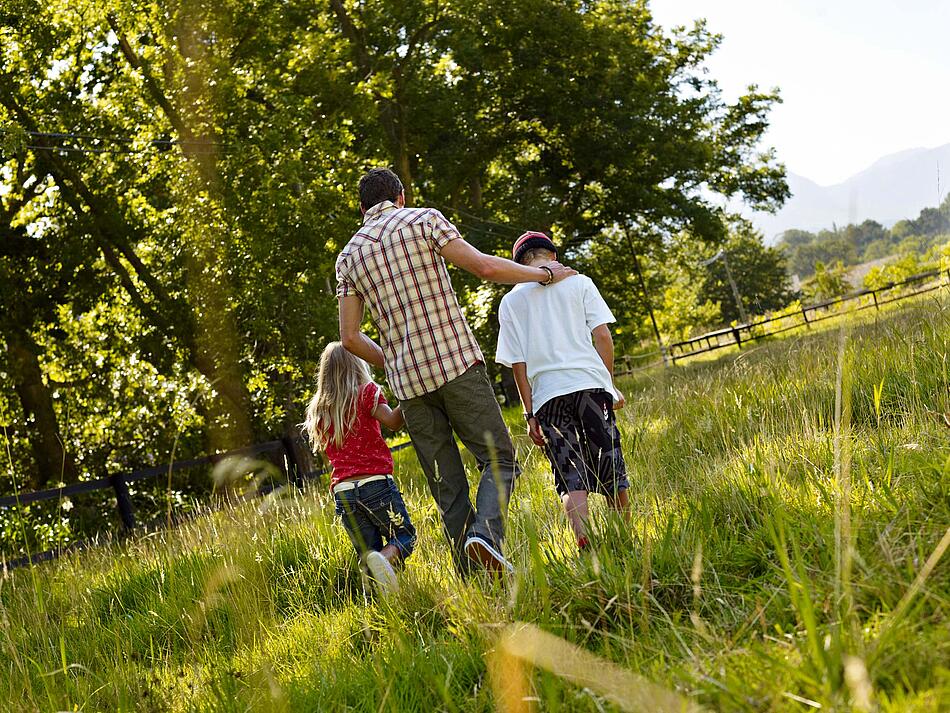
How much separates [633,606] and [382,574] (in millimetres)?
1377

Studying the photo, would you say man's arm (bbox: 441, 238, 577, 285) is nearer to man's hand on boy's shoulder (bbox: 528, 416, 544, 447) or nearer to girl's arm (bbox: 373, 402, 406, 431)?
man's hand on boy's shoulder (bbox: 528, 416, 544, 447)

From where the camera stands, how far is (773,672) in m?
2.22

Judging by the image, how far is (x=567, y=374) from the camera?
4.59m

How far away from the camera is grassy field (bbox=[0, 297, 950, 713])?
Answer: 225 centimetres

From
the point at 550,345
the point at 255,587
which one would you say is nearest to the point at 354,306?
the point at 550,345

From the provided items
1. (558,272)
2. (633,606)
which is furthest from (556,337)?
(633,606)

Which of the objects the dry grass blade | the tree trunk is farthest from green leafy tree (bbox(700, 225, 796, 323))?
the dry grass blade

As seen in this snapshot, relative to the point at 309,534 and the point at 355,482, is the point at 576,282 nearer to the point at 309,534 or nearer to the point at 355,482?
the point at 355,482

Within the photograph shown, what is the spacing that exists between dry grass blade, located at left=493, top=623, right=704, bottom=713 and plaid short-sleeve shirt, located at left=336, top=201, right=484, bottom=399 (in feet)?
5.65

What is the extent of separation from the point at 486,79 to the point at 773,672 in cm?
2363

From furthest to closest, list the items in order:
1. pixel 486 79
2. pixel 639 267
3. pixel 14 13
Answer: pixel 639 267 < pixel 486 79 < pixel 14 13

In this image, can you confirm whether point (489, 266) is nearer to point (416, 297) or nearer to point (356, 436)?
point (416, 297)

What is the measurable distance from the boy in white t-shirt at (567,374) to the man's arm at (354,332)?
649mm

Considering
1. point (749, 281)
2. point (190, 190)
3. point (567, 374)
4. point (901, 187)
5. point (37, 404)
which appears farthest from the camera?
point (749, 281)
